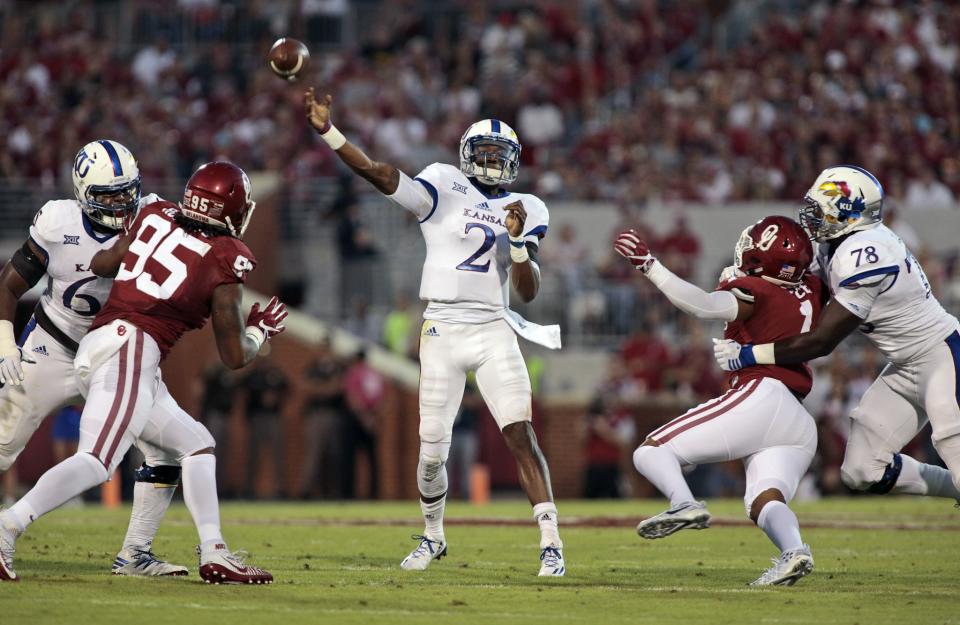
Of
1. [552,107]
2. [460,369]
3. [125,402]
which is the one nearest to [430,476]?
[460,369]

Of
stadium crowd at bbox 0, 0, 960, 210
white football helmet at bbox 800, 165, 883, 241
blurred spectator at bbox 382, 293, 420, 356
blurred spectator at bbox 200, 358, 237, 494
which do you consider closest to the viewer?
white football helmet at bbox 800, 165, 883, 241

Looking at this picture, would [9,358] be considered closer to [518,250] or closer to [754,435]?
[518,250]

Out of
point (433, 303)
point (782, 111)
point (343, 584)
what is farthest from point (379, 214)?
point (343, 584)

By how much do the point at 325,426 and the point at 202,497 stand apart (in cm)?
977

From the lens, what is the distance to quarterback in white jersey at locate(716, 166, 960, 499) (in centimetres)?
727

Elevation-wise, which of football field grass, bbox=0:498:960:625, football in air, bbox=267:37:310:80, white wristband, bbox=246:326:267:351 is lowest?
football field grass, bbox=0:498:960:625

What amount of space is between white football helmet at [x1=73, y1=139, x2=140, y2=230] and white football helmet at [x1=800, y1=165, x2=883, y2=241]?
3.40m

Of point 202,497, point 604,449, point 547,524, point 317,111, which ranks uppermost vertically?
point 317,111

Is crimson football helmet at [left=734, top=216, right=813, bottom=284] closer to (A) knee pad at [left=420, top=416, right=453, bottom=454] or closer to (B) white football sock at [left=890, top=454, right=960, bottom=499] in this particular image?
(B) white football sock at [left=890, top=454, right=960, bottom=499]

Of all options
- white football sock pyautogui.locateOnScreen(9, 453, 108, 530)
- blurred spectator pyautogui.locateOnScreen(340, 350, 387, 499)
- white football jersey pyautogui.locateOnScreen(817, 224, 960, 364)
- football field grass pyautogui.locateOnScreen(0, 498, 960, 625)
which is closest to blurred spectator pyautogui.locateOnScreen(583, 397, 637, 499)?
blurred spectator pyautogui.locateOnScreen(340, 350, 387, 499)

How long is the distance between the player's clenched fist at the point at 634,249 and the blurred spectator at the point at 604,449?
8621 millimetres

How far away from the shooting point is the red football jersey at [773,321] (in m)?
7.26

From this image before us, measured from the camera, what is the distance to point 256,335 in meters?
6.91

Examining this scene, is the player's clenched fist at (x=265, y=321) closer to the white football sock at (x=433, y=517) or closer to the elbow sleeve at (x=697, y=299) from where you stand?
the white football sock at (x=433, y=517)
